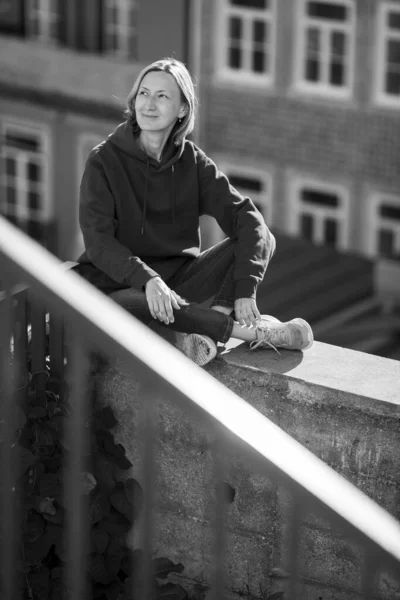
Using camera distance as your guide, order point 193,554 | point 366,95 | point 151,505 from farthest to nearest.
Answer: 1. point 366,95
2. point 193,554
3. point 151,505

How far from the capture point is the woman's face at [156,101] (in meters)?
5.03

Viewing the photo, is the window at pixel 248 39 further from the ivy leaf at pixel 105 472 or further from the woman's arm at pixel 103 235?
the ivy leaf at pixel 105 472

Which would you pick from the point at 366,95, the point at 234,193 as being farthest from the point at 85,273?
the point at 366,95

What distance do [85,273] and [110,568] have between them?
1.25 meters

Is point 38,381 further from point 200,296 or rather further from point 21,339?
point 200,296

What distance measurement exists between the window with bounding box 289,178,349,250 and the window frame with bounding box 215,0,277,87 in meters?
1.77

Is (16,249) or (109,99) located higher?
(16,249)

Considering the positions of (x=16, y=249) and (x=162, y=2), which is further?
(x=162, y=2)

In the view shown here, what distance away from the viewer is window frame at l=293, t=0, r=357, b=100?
1860 cm

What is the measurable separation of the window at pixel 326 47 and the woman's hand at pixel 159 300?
47.1ft

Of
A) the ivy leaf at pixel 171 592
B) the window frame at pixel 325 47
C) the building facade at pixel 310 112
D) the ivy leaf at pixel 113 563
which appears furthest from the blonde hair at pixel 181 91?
the window frame at pixel 325 47

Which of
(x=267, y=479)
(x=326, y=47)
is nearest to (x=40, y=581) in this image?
(x=267, y=479)

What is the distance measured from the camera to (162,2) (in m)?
19.6

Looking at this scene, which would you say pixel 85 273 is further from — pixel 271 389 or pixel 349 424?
pixel 349 424
